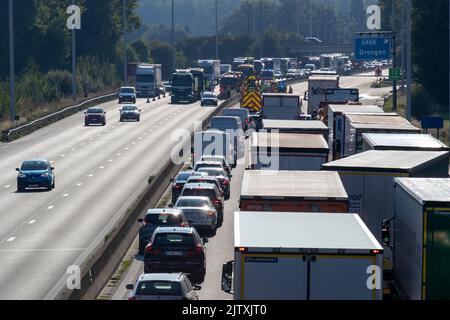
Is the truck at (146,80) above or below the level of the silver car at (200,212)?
above

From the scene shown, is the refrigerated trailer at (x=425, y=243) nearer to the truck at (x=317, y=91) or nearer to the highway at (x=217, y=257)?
the highway at (x=217, y=257)

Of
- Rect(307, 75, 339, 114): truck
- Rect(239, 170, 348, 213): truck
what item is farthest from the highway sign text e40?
Rect(239, 170, 348, 213): truck

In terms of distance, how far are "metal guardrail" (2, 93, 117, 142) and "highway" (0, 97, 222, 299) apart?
0.59 meters

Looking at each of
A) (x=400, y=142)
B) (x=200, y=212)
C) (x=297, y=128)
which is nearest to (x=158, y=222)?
(x=200, y=212)

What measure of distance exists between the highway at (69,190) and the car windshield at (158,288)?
6.30 m

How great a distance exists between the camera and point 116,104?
Result: 350 ft

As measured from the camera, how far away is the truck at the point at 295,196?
931 inches

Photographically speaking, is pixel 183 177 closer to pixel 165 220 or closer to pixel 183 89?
pixel 165 220

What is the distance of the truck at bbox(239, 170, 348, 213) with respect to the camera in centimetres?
2364

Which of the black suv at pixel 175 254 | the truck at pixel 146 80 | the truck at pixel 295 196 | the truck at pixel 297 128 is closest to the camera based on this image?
the truck at pixel 295 196

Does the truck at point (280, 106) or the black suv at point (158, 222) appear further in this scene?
the truck at point (280, 106)

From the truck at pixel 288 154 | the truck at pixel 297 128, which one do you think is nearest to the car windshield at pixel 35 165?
the truck at pixel 297 128

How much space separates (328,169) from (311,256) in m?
11.4
